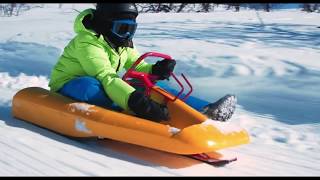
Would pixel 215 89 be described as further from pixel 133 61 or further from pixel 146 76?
pixel 146 76

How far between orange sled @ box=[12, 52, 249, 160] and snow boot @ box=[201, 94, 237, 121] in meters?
0.10

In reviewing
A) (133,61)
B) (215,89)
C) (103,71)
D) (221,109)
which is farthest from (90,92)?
(215,89)

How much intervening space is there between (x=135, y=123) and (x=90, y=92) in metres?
0.56

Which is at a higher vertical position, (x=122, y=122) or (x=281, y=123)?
(x=122, y=122)

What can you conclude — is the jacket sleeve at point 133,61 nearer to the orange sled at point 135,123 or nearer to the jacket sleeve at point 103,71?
the orange sled at point 135,123

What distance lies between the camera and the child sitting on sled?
3.85 metres

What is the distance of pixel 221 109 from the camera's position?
3922 millimetres

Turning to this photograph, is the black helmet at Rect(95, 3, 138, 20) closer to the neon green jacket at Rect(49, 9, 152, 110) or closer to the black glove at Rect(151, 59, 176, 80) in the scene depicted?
the neon green jacket at Rect(49, 9, 152, 110)

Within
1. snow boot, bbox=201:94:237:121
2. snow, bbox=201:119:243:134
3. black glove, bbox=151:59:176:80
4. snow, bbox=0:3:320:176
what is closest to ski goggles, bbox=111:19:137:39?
black glove, bbox=151:59:176:80

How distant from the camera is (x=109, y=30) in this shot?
424 centimetres

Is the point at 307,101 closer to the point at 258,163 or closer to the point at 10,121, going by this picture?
the point at 258,163

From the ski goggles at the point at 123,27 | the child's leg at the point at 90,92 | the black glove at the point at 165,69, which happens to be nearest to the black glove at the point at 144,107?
the child's leg at the point at 90,92

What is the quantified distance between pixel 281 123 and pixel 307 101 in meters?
0.59

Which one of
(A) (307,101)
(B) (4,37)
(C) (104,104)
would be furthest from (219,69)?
(B) (4,37)
